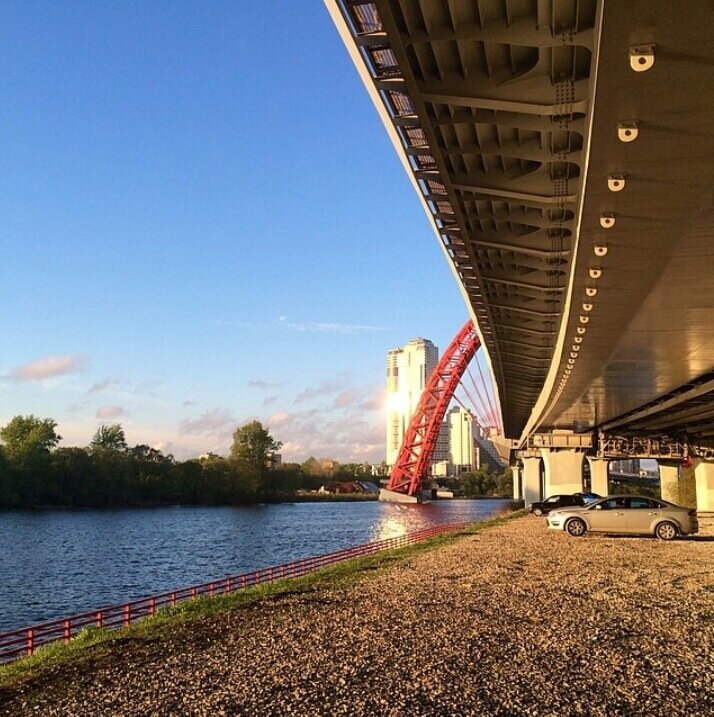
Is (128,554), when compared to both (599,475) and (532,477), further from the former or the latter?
(532,477)

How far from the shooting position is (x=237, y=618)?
44.5 feet

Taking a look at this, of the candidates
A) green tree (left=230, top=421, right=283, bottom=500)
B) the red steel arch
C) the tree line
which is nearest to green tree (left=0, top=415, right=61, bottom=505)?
the tree line

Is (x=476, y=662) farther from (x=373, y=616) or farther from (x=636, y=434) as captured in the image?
(x=636, y=434)

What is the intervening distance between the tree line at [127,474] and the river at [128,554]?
113ft

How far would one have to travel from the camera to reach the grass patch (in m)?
10.7

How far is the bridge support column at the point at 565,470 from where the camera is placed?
5788cm

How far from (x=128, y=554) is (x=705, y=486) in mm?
41984

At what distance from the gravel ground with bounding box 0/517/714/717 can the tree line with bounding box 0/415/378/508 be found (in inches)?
3774

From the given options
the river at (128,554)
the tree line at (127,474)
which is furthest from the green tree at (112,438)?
the river at (128,554)

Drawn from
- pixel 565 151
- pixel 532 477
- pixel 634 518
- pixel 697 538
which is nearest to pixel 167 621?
pixel 565 151

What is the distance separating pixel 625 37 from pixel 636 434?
5818cm

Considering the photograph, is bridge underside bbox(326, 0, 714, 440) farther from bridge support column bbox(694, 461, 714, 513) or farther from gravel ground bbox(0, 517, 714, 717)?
bridge support column bbox(694, 461, 714, 513)

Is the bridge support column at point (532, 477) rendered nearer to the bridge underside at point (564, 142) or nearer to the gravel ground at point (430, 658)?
the bridge underside at point (564, 142)

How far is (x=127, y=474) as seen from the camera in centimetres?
11175
